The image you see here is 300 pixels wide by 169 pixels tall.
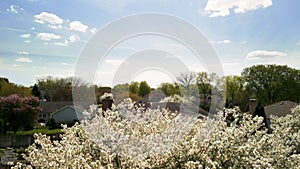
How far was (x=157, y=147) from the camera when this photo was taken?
5.10 m

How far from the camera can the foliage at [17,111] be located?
23.5 m

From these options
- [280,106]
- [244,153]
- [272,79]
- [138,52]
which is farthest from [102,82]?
[272,79]

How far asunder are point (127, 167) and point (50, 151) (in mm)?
1226

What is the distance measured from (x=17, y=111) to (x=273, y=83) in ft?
83.9

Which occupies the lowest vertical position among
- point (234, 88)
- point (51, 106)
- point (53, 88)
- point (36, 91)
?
point (51, 106)

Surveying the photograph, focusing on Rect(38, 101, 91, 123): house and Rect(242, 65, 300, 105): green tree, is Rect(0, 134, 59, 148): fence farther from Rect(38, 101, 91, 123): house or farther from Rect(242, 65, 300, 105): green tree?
Rect(242, 65, 300, 105): green tree

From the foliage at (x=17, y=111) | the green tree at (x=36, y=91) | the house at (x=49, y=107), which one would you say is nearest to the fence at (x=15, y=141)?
the foliage at (x=17, y=111)

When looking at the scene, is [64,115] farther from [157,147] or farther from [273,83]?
[157,147]

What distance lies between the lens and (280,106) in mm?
23469

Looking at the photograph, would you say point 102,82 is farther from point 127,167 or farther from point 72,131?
point 127,167

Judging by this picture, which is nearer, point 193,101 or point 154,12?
point 154,12

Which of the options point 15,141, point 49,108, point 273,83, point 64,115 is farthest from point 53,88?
point 273,83

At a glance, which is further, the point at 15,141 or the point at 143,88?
the point at 15,141

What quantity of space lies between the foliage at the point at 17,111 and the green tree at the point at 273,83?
909 inches
